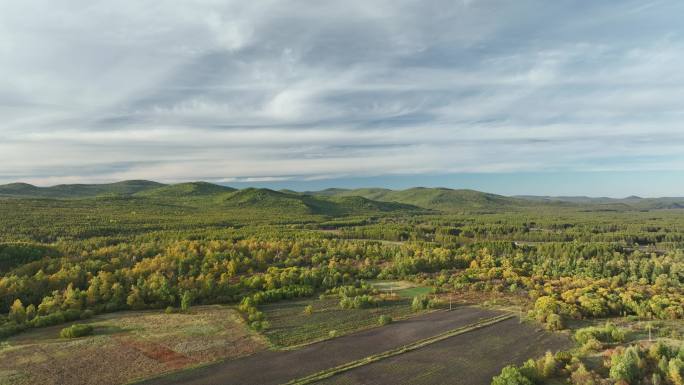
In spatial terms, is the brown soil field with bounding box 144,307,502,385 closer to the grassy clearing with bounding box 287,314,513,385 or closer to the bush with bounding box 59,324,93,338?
the grassy clearing with bounding box 287,314,513,385

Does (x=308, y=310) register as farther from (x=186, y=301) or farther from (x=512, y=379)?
(x=512, y=379)

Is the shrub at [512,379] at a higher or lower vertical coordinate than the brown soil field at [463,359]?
higher

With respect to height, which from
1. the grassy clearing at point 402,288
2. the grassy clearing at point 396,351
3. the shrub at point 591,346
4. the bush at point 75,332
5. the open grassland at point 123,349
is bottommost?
the grassy clearing at point 402,288

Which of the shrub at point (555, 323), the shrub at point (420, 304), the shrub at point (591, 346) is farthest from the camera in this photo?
the shrub at point (420, 304)

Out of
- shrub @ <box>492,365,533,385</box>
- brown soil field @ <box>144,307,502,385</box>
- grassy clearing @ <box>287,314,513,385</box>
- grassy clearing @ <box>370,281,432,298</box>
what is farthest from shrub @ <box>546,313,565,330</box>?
grassy clearing @ <box>370,281,432,298</box>

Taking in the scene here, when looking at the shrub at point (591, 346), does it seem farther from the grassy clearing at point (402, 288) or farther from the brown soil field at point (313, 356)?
the grassy clearing at point (402, 288)

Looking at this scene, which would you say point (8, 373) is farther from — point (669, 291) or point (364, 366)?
point (669, 291)

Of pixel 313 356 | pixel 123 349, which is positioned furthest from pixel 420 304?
pixel 123 349

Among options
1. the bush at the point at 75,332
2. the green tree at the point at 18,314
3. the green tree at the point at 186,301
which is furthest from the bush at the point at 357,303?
the green tree at the point at 18,314
